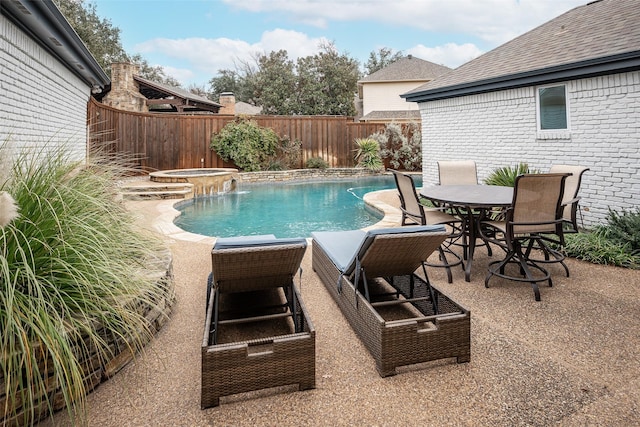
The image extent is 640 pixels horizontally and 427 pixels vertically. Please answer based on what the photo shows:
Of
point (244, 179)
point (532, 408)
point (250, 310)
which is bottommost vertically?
point (532, 408)

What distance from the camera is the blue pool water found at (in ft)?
23.0

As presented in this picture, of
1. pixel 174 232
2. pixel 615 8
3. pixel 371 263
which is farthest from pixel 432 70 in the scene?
pixel 371 263

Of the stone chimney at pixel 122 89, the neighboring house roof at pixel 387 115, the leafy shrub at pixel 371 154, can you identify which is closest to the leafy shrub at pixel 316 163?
the leafy shrub at pixel 371 154

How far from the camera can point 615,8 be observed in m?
6.95

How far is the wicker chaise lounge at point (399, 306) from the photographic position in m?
2.21

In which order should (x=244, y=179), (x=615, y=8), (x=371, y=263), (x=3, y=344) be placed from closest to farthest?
(x=3, y=344) → (x=371, y=263) → (x=615, y=8) → (x=244, y=179)

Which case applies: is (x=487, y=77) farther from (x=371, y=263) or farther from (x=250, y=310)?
(x=250, y=310)

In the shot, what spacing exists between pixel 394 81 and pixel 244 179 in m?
13.1

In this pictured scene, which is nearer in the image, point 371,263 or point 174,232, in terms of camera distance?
point 371,263

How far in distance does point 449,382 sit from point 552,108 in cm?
601

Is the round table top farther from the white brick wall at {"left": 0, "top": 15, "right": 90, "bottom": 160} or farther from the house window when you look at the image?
the white brick wall at {"left": 0, "top": 15, "right": 90, "bottom": 160}

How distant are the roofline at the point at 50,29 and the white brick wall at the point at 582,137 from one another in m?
7.14

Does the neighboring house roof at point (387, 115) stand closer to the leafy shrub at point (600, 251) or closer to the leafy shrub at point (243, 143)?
the leafy shrub at point (243, 143)

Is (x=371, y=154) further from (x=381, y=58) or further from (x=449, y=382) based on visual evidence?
(x=381, y=58)
